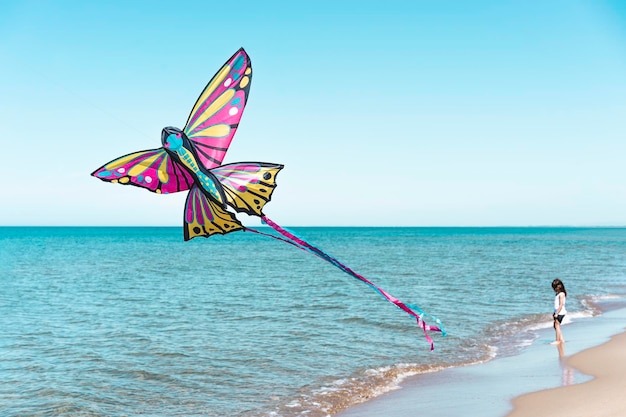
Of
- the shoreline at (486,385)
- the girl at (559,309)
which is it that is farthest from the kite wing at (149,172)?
the girl at (559,309)

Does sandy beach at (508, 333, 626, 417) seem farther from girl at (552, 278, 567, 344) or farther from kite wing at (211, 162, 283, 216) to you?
kite wing at (211, 162, 283, 216)

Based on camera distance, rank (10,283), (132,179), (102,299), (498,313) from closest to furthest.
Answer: (132,179) < (498,313) < (102,299) < (10,283)

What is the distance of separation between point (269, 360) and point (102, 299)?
15.6 m

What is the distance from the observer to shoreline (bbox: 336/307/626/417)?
10.2 m

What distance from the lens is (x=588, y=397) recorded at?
9.80 meters

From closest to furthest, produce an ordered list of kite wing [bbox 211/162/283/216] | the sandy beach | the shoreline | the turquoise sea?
kite wing [bbox 211/162/283/216]
the sandy beach
the shoreline
the turquoise sea

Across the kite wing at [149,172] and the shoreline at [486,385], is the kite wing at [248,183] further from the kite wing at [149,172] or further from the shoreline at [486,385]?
the shoreline at [486,385]

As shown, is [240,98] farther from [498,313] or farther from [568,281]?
[568,281]

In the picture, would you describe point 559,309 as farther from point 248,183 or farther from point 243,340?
point 248,183

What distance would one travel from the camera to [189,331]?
62.0 ft

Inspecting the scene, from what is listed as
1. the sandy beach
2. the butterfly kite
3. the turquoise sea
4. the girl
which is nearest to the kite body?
the butterfly kite

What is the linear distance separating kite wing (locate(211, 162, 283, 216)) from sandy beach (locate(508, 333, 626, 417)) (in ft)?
23.5

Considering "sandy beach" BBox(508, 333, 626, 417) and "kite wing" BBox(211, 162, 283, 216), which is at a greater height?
Result: "kite wing" BBox(211, 162, 283, 216)

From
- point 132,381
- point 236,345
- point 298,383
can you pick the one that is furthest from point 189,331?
point 298,383
